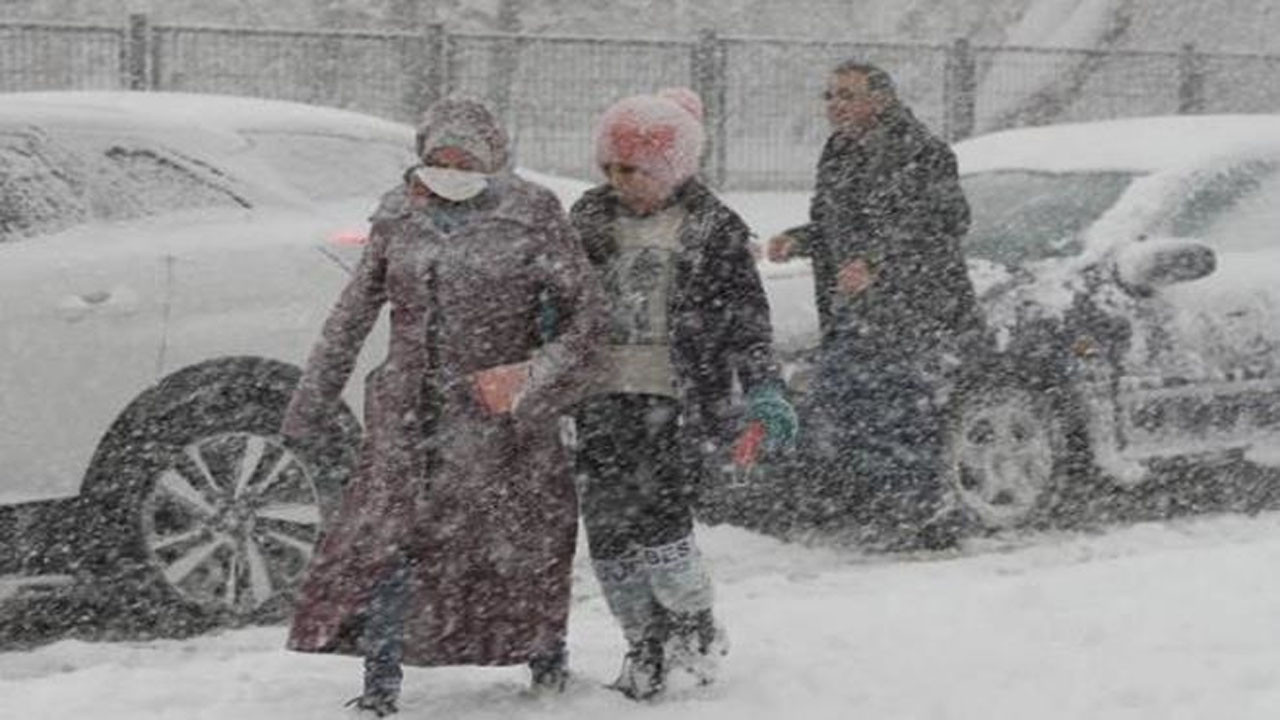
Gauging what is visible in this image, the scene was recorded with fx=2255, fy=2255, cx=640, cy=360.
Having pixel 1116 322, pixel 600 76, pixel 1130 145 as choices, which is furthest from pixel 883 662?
pixel 600 76

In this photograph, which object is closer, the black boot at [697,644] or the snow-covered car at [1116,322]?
the black boot at [697,644]

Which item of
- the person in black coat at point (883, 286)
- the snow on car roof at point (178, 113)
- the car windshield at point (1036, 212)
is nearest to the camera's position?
the snow on car roof at point (178, 113)

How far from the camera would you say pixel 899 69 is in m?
18.9

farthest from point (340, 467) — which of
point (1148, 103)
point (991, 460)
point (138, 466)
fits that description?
point (1148, 103)

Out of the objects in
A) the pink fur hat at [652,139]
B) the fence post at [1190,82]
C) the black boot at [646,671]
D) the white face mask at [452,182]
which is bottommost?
the black boot at [646,671]

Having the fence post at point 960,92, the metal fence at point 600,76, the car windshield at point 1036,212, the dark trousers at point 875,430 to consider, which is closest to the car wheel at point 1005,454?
the dark trousers at point 875,430

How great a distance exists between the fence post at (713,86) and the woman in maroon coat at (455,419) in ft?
41.7

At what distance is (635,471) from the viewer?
5.30m

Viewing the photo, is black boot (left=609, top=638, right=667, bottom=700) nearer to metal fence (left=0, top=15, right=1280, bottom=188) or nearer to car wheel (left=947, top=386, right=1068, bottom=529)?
car wheel (left=947, top=386, right=1068, bottom=529)

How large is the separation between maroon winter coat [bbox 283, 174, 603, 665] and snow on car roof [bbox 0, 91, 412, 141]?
2.01 meters

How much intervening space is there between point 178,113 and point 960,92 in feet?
41.9

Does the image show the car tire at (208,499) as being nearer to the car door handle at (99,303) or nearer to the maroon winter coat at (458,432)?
the car door handle at (99,303)

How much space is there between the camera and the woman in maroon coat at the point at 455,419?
506 cm

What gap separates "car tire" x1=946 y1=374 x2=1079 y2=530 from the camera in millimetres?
8266
